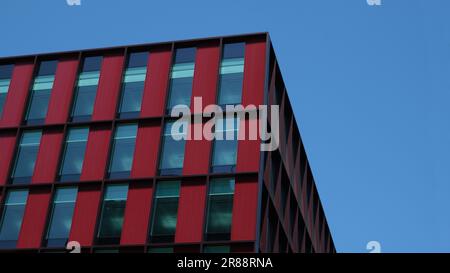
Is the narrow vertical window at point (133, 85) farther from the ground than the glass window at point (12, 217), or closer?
farther from the ground

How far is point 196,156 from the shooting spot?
3434 centimetres

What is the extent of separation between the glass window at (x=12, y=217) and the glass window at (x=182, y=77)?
9.28 meters

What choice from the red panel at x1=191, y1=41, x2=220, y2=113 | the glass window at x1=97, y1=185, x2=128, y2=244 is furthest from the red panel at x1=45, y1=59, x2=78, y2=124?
the red panel at x1=191, y1=41, x2=220, y2=113

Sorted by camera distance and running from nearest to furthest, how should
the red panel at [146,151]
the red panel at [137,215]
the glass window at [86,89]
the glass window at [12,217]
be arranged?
the red panel at [137,215] < the red panel at [146,151] < the glass window at [12,217] < the glass window at [86,89]

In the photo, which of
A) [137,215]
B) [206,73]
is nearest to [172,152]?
[137,215]

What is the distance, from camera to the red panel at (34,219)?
34.3 meters

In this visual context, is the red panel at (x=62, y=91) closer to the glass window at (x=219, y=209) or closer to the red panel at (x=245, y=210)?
the glass window at (x=219, y=209)

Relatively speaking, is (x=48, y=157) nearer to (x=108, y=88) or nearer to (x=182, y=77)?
(x=108, y=88)

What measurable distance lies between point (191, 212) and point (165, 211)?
1.50 m

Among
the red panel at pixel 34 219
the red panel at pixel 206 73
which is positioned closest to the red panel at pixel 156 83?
the red panel at pixel 206 73

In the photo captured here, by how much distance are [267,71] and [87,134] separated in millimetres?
10534

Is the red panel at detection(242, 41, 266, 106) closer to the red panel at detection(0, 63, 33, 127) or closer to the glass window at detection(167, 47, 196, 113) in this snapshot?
the glass window at detection(167, 47, 196, 113)

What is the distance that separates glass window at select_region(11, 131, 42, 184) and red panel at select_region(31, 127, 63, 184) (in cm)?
38
